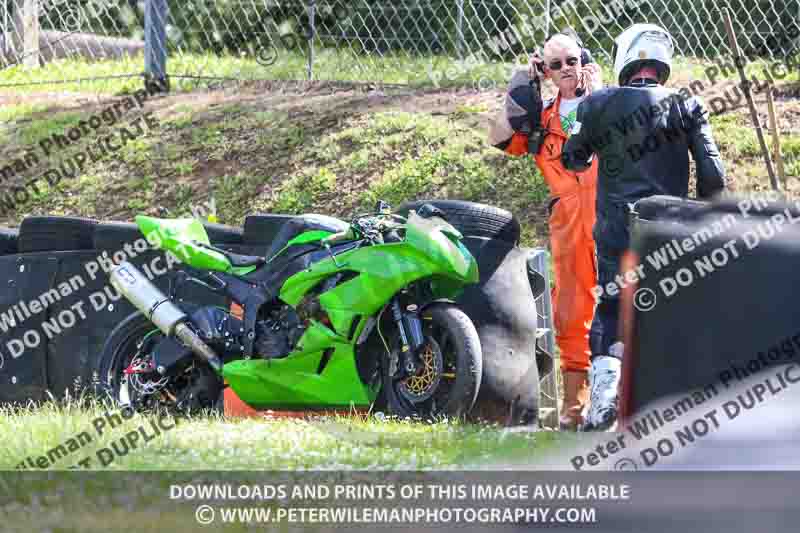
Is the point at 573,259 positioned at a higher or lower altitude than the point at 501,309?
lower

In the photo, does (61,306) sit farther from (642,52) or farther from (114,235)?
(642,52)

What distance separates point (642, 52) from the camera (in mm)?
6492

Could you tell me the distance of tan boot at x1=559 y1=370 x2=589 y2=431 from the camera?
23.4 ft

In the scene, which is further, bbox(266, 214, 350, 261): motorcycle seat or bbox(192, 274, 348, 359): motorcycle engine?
bbox(266, 214, 350, 261): motorcycle seat

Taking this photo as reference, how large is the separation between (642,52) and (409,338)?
177 cm

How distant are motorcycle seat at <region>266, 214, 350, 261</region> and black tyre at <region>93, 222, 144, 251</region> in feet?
3.64

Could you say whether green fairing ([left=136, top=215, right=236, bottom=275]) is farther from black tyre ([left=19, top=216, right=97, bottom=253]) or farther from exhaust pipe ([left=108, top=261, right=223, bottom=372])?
black tyre ([left=19, top=216, right=97, bottom=253])

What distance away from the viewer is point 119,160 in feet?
38.1

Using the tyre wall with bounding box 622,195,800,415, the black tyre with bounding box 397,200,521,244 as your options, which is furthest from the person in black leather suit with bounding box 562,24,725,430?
the tyre wall with bounding box 622,195,800,415

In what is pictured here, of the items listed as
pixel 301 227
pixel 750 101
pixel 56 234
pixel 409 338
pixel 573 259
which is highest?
pixel 56 234

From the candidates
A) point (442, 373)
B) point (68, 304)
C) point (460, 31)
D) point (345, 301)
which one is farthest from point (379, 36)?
point (442, 373)

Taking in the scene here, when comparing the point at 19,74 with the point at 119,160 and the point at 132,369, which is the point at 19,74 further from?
the point at 132,369

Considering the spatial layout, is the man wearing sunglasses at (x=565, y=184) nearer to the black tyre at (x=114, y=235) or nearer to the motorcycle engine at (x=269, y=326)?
the motorcycle engine at (x=269, y=326)

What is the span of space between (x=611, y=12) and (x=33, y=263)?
6.14m
